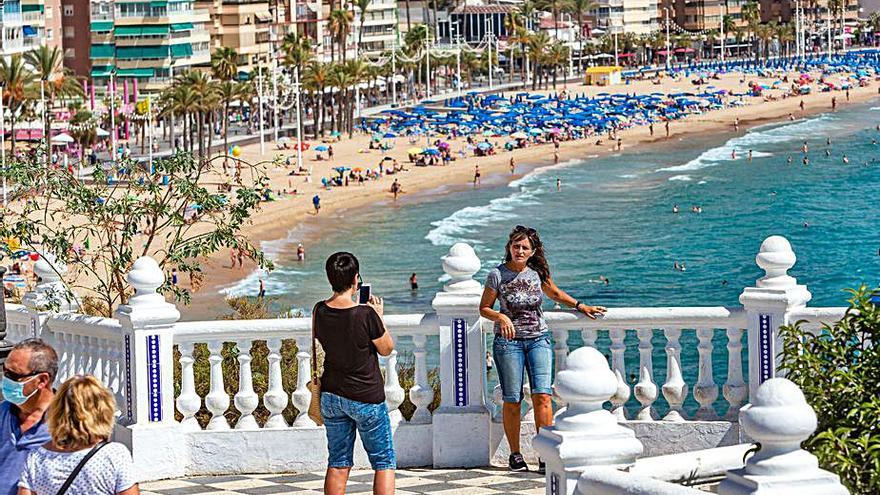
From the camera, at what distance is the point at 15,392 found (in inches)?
294

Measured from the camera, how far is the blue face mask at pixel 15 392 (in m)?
7.45

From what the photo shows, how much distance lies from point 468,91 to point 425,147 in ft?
180

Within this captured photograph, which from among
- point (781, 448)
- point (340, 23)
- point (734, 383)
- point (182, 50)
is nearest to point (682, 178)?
point (182, 50)

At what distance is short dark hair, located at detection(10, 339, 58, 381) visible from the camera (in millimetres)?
7469

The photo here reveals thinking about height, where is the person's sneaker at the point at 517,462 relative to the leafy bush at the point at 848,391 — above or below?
below

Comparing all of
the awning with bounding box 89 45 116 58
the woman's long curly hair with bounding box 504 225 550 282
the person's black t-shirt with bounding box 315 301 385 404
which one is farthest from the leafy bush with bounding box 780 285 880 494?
the awning with bounding box 89 45 116 58

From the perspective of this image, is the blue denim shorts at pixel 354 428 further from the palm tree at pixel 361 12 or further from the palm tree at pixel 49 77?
the palm tree at pixel 361 12

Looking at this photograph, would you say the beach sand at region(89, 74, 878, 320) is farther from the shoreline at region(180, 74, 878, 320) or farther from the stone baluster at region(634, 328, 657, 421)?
the stone baluster at region(634, 328, 657, 421)

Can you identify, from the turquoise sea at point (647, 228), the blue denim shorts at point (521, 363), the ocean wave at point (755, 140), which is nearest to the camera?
the blue denim shorts at point (521, 363)

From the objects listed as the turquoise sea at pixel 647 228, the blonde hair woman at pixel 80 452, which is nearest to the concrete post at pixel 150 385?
the blonde hair woman at pixel 80 452

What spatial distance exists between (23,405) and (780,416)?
123 inches

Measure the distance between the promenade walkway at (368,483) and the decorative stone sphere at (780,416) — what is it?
495 cm

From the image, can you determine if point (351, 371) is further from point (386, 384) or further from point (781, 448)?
point (781, 448)

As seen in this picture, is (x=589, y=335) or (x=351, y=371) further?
(x=589, y=335)
